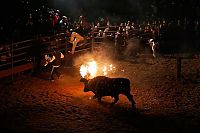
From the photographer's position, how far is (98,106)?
41.4 feet

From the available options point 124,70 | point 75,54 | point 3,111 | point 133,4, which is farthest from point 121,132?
point 133,4

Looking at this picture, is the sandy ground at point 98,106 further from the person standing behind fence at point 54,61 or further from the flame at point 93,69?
the flame at point 93,69

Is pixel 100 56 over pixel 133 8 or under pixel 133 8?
under

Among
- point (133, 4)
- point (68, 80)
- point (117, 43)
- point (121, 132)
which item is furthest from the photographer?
point (133, 4)

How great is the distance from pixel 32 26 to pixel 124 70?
6100mm

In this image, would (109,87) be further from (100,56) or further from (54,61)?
(100,56)

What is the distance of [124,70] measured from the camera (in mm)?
18656

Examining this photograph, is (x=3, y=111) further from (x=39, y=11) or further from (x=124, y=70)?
(x=39, y=11)

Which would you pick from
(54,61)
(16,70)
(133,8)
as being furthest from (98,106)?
(133,8)

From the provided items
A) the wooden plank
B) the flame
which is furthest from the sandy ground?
the flame

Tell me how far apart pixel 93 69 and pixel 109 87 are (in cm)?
380

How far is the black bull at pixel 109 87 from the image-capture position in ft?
40.9

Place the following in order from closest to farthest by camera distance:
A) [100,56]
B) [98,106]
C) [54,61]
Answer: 1. [98,106]
2. [54,61]
3. [100,56]

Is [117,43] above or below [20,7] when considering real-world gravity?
below
